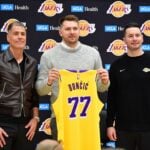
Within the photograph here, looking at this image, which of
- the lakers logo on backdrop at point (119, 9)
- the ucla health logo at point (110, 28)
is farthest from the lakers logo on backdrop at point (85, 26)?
the lakers logo on backdrop at point (119, 9)

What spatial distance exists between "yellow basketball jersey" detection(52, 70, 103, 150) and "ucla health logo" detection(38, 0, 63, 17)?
2227 millimetres

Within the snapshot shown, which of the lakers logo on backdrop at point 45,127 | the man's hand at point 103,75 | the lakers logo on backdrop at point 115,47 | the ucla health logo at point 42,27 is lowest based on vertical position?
the lakers logo on backdrop at point 45,127

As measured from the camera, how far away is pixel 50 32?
5078 mm

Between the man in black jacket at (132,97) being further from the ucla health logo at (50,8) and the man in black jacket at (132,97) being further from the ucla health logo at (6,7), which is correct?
the ucla health logo at (6,7)

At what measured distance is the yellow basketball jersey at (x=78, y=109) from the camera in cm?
294

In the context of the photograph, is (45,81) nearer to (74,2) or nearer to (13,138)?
(13,138)

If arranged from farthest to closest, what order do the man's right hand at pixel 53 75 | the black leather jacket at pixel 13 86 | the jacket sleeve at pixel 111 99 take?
the jacket sleeve at pixel 111 99 < the black leather jacket at pixel 13 86 < the man's right hand at pixel 53 75

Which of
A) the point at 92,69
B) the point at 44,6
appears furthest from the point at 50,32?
the point at 92,69

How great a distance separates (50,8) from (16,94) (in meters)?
2.27

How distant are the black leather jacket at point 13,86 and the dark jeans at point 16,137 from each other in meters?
0.09

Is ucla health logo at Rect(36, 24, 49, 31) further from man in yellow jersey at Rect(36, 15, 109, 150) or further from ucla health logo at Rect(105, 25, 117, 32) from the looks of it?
man in yellow jersey at Rect(36, 15, 109, 150)

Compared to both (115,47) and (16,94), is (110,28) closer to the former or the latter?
(115,47)

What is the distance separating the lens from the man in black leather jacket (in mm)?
3022

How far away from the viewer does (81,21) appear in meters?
5.06
